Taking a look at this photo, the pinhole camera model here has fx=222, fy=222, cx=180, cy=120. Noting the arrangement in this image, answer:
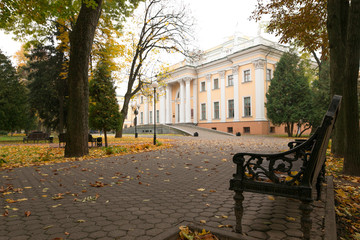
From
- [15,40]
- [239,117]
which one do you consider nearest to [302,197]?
[15,40]

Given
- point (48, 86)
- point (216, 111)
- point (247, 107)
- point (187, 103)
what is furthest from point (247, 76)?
point (48, 86)

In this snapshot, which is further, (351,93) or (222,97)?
(222,97)

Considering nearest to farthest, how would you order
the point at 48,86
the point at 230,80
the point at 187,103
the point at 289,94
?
the point at 48,86 < the point at 289,94 < the point at 230,80 < the point at 187,103

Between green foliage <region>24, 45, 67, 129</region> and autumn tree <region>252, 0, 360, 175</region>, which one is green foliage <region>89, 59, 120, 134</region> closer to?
autumn tree <region>252, 0, 360, 175</region>

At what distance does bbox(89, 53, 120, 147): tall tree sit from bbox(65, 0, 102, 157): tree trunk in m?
4.78

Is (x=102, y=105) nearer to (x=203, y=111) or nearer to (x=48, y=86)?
(x=48, y=86)

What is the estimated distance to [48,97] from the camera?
2369 cm

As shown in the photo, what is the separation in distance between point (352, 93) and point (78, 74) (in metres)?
8.70

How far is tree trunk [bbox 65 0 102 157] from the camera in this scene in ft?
27.8

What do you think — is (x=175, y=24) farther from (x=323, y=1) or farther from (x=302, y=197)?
(x=302, y=197)

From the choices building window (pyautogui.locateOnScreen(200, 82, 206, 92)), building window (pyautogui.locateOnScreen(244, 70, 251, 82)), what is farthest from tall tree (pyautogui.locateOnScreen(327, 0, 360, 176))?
building window (pyautogui.locateOnScreen(200, 82, 206, 92))

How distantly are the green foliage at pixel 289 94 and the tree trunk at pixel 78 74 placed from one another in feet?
67.8

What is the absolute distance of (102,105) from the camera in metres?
13.6

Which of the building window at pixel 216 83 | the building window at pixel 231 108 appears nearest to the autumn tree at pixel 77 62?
the building window at pixel 231 108
